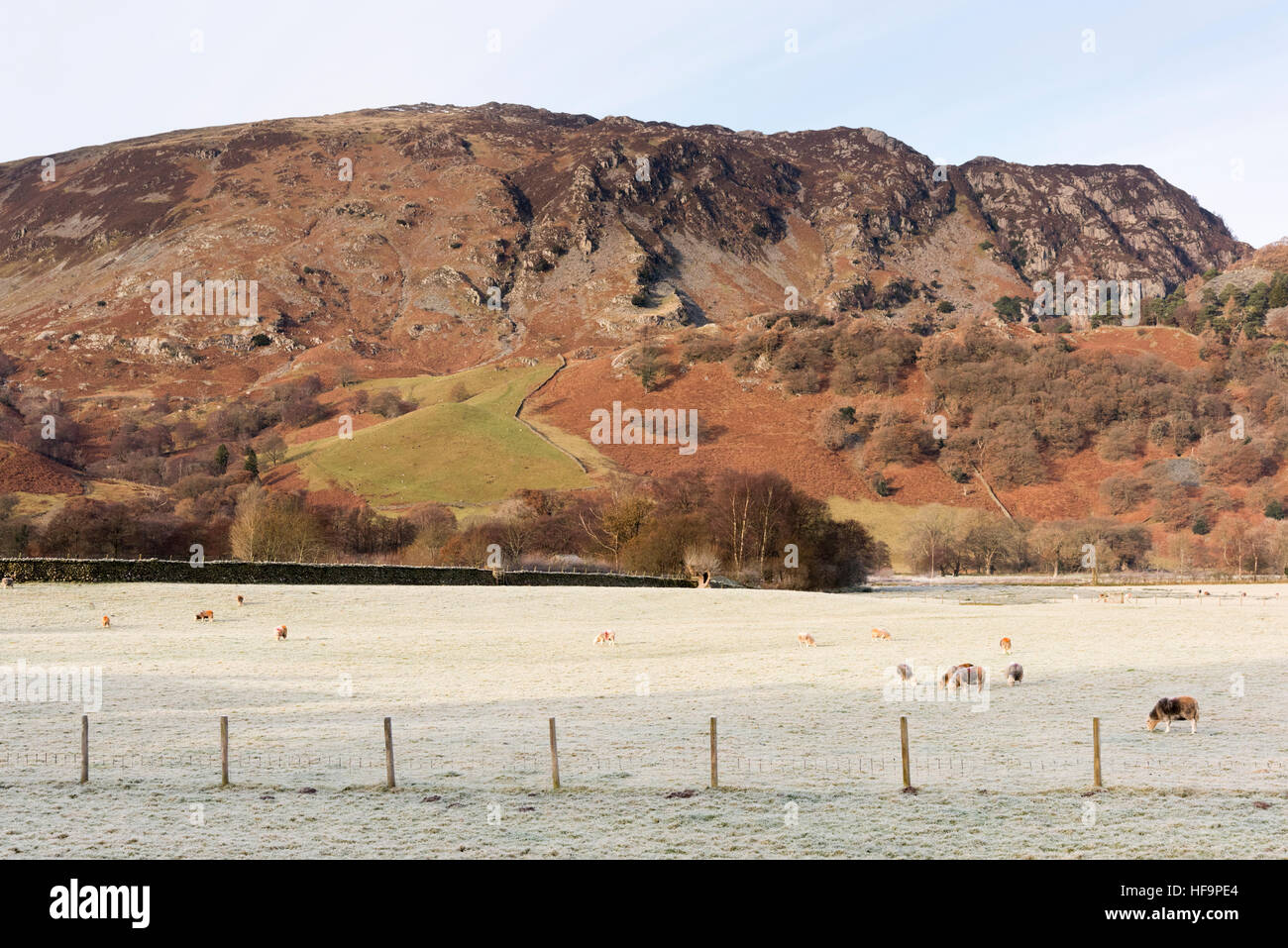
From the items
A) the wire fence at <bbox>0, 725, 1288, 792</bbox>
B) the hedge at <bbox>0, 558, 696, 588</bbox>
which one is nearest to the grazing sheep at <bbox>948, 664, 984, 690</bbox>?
the wire fence at <bbox>0, 725, 1288, 792</bbox>

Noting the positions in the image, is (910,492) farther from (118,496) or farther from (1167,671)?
(1167,671)

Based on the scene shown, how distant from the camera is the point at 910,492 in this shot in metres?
169

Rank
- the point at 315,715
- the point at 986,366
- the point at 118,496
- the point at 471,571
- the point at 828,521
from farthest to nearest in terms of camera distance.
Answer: the point at 986,366, the point at 118,496, the point at 828,521, the point at 471,571, the point at 315,715

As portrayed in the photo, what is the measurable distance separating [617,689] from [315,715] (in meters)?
9.18

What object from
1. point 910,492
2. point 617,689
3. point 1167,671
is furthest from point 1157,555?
point 617,689

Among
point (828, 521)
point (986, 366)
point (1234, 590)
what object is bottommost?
point (1234, 590)

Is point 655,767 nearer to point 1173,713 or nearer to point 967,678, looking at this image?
point 1173,713

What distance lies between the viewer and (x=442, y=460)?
161 meters

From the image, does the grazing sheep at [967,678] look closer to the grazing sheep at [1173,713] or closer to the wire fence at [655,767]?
the grazing sheep at [1173,713]

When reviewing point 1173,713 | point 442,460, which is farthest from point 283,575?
point 442,460

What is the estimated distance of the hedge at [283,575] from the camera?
2694 inches

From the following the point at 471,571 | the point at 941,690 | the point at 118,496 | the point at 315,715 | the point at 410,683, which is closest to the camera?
the point at 315,715

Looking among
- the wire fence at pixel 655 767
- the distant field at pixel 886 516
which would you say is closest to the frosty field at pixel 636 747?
the wire fence at pixel 655 767

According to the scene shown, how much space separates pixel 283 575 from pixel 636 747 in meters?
56.8
